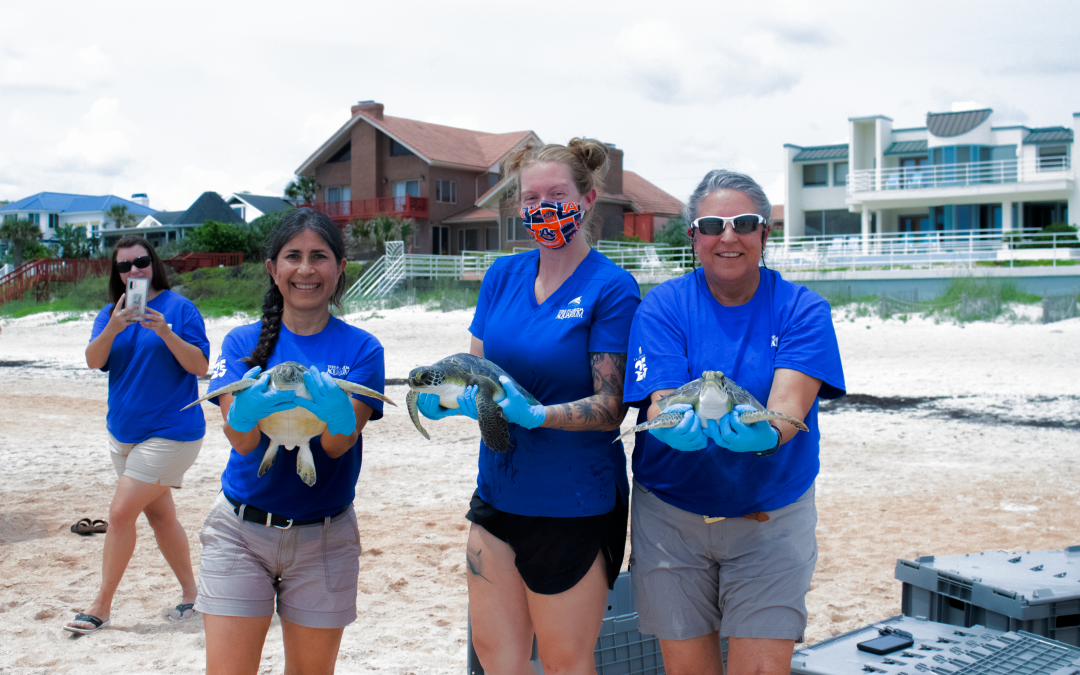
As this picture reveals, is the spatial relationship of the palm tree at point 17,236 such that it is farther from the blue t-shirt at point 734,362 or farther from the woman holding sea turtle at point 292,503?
the blue t-shirt at point 734,362

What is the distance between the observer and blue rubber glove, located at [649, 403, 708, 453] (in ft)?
7.36

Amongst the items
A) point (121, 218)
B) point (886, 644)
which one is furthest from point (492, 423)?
point (121, 218)

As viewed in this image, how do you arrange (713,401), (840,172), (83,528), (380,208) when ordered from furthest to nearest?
(380,208) < (840,172) < (83,528) < (713,401)

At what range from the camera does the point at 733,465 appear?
2504 millimetres

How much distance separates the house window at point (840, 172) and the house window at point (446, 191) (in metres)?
17.4

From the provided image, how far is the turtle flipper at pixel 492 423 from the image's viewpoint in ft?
7.91

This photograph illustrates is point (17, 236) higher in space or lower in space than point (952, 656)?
higher

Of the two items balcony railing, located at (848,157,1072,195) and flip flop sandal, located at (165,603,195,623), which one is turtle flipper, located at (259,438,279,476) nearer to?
flip flop sandal, located at (165,603,195,623)

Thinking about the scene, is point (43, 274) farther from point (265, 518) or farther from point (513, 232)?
point (265, 518)

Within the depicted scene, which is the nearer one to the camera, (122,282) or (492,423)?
(492,423)

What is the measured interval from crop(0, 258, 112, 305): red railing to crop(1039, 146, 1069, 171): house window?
37959 millimetres

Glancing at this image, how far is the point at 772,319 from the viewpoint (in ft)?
8.34

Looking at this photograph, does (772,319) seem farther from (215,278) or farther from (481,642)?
(215,278)

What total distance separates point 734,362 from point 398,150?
3731 cm
